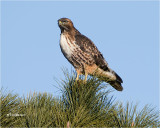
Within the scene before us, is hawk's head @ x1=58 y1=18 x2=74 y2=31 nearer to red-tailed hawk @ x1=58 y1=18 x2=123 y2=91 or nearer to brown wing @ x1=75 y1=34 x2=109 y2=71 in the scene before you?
red-tailed hawk @ x1=58 y1=18 x2=123 y2=91

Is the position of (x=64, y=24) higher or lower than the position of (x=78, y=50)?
higher

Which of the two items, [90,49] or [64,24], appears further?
[90,49]

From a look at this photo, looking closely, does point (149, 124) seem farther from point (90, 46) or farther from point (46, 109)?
point (90, 46)

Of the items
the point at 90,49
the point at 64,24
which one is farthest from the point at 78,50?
the point at 64,24

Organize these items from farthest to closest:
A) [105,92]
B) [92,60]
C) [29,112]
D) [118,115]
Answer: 1. [92,60]
2. [105,92]
3. [118,115]
4. [29,112]

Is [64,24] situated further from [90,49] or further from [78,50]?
[90,49]

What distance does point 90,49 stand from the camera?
8.04 metres

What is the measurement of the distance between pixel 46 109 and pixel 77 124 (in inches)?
26.6

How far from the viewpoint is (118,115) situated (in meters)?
5.29

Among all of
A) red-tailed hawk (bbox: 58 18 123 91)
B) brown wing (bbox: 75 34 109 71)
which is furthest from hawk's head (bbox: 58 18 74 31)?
brown wing (bbox: 75 34 109 71)

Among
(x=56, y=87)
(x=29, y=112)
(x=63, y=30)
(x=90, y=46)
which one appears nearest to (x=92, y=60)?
(x=90, y=46)

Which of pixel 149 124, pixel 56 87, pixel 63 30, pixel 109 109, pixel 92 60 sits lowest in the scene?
pixel 149 124

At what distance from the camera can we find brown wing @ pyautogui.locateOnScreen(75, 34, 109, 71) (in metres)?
7.82

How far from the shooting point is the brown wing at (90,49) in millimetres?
7819
